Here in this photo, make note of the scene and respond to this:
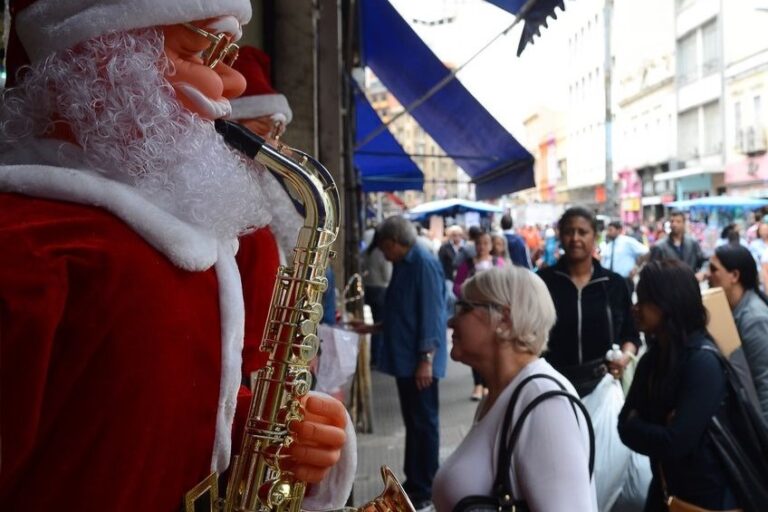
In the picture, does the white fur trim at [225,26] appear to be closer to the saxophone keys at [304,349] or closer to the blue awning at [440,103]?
the saxophone keys at [304,349]

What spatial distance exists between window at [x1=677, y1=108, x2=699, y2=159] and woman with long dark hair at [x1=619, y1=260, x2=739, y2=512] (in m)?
37.5

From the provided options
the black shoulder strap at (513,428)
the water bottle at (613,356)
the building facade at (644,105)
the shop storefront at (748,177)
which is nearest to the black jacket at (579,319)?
the water bottle at (613,356)

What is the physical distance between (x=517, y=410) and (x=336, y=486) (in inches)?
31.6

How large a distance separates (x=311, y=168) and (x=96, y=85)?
49 cm

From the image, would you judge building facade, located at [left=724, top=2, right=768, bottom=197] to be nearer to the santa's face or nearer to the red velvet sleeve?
the red velvet sleeve

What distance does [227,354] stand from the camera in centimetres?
153

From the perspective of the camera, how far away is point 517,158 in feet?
31.7

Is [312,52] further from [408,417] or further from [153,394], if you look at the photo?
[153,394]

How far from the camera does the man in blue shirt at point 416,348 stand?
5758 mm

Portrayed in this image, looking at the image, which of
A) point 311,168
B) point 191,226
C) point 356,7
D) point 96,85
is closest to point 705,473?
point 311,168

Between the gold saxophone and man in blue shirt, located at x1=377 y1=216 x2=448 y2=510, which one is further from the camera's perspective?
man in blue shirt, located at x1=377 y1=216 x2=448 y2=510

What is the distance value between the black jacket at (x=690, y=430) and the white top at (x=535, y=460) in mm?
777

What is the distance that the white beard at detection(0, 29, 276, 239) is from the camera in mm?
1496

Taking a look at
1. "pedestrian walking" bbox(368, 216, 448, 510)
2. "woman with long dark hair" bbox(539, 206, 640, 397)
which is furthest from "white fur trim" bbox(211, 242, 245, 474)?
"pedestrian walking" bbox(368, 216, 448, 510)
